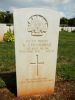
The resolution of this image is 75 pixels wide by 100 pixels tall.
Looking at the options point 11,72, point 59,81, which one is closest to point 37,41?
point 59,81

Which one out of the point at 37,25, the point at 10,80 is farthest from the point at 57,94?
the point at 37,25

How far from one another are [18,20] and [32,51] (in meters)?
0.69

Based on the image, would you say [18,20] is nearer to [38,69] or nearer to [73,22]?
[38,69]

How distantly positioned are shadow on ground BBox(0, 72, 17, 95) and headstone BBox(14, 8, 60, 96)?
44 cm

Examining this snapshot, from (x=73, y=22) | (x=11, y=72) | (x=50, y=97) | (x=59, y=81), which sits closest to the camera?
(x=50, y=97)

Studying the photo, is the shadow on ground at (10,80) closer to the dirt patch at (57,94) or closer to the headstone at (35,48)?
the dirt patch at (57,94)

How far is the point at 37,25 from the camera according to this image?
5312mm

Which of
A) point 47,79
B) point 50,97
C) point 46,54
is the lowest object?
point 50,97

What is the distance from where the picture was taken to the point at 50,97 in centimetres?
547

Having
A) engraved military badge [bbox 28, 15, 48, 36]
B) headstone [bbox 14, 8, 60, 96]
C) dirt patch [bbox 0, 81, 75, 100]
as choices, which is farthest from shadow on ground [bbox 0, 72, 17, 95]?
engraved military badge [bbox 28, 15, 48, 36]

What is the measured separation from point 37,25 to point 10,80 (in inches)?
69.3

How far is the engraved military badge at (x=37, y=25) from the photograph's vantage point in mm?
5246

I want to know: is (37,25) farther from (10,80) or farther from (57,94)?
(10,80)

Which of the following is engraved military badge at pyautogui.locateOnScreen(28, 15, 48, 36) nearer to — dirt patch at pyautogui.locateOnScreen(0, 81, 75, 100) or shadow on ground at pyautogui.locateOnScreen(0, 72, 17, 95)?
dirt patch at pyautogui.locateOnScreen(0, 81, 75, 100)
